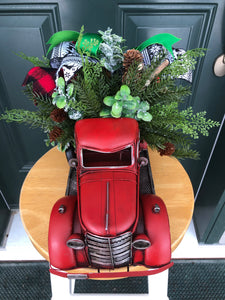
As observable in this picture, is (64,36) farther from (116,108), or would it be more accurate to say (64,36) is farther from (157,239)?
(157,239)

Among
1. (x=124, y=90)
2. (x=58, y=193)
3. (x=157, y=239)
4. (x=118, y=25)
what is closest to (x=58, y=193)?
(x=58, y=193)

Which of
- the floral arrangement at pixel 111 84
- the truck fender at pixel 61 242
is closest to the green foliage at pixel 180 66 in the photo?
the floral arrangement at pixel 111 84

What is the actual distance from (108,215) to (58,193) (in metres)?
0.38

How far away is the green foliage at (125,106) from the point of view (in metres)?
0.62

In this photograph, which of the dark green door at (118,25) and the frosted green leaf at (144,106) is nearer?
the frosted green leaf at (144,106)

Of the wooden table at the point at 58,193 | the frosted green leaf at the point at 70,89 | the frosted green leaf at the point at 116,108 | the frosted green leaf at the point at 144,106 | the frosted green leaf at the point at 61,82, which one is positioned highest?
the frosted green leaf at the point at 61,82

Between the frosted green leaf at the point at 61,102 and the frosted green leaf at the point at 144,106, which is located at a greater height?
the frosted green leaf at the point at 61,102

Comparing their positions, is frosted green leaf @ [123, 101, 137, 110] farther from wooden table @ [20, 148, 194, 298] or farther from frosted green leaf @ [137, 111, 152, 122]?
wooden table @ [20, 148, 194, 298]

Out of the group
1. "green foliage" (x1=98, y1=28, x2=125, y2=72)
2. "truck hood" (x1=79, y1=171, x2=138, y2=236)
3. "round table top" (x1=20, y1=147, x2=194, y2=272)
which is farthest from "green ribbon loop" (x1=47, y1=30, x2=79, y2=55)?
"round table top" (x1=20, y1=147, x2=194, y2=272)

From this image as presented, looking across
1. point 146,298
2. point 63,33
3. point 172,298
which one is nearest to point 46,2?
point 63,33

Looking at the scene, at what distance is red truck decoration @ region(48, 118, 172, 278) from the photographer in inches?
26.4

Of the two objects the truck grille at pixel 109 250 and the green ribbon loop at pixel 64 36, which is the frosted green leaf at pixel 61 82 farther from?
the truck grille at pixel 109 250

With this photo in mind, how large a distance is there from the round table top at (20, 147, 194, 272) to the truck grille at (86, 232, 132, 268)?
206 millimetres

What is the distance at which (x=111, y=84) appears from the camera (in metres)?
0.71
